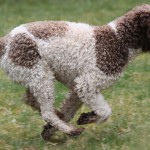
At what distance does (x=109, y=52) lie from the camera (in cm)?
631

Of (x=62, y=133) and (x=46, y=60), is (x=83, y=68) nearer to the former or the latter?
(x=46, y=60)

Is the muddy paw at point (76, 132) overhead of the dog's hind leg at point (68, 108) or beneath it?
beneath

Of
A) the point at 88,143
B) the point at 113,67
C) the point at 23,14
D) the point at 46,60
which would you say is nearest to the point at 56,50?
the point at 46,60

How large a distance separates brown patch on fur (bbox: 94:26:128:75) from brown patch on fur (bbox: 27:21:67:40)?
1.14ft

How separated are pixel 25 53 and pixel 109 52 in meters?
0.84

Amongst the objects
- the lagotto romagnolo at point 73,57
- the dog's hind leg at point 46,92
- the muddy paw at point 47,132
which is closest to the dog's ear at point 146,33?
the lagotto romagnolo at point 73,57

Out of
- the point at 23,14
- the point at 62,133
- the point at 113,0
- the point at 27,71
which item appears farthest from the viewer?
the point at 113,0

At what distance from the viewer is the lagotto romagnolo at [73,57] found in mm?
6184

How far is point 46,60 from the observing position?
20.4 feet

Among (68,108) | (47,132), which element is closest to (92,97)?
(68,108)

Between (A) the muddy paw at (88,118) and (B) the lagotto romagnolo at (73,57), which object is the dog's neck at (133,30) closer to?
(B) the lagotto romagnolo at (73,57)

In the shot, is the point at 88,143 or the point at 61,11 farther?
the point at 61,11

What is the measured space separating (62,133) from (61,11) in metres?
8.20

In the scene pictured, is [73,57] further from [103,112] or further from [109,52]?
[103,112]
